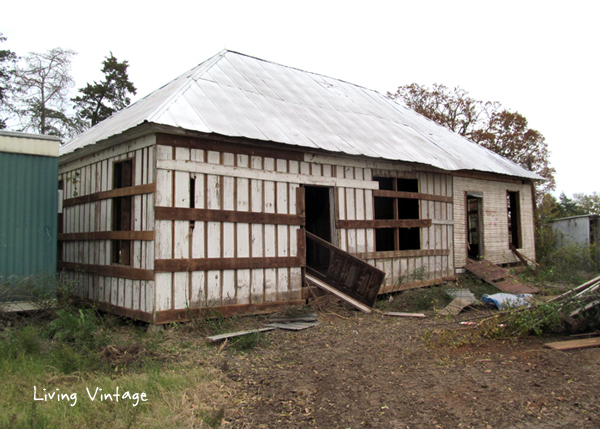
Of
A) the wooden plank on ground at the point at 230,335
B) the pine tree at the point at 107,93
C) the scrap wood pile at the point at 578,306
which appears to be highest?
the pine tree at the point at 107,93

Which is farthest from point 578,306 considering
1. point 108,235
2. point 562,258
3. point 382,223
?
point 562,258

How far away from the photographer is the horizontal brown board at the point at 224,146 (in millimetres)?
7262

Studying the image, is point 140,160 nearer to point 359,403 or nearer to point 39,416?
point 39,416

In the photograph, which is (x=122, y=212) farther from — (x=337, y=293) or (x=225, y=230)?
(x=337, y=293)

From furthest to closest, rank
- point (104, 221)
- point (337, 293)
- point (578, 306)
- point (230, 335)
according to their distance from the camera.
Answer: point (337, 293), point (104, 221), point (230, 335), point (578, 306)

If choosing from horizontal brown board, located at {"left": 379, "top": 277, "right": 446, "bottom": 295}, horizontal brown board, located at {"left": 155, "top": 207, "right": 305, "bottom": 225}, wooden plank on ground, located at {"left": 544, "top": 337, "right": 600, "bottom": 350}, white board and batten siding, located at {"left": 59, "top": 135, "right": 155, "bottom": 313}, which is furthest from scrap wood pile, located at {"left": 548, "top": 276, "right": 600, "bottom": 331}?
white board and batten siding, located at {"left": 59, "top": 135, "right": 155, "bottom": 313}

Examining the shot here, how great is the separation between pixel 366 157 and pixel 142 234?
4666 millimetres

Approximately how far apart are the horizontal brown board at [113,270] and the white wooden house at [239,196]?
4 cm

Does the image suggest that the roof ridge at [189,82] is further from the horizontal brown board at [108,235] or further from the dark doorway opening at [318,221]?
the dark doorway opening at [318,221]

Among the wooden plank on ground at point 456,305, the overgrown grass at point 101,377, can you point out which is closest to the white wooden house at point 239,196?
the overgrown grass at point 101,377

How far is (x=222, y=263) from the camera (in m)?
7.65

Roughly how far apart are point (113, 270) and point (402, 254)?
5.99 m

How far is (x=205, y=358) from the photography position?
19.1 ft

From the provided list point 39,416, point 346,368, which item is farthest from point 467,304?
point 39,416
